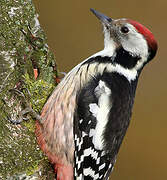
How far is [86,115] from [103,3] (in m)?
3.33

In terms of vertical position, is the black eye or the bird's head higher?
the black eye

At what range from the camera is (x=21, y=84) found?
9.47ft

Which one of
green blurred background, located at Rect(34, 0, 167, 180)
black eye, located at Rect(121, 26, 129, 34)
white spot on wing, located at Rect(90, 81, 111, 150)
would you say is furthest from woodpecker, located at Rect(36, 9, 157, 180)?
green blurred background, located at Rect(34, 0, 167, 180)

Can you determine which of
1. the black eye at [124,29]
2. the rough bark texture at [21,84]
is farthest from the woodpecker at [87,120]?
the black eye at [124,29]

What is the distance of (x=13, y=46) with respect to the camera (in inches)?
113

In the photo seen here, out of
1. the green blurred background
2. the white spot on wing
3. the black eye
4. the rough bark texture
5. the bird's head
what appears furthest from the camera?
the green blurred background

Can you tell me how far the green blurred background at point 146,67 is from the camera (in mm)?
5672

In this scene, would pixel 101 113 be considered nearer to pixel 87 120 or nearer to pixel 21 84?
pixel 87 120

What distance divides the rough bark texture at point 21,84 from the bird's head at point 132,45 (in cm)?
55

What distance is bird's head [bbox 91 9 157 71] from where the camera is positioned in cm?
321

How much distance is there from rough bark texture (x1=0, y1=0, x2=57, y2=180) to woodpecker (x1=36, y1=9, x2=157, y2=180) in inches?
4.2

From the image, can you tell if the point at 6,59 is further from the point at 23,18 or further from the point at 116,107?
the point at 116,107

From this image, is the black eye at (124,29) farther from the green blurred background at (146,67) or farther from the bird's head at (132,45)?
the green blurred background at (146,67)

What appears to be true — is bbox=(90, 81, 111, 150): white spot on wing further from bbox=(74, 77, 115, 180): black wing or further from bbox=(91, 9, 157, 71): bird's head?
bbox=(91, 9, 157, 71): bird's head
